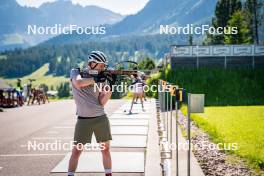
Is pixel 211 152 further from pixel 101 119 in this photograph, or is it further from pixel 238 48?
pixel 238 48

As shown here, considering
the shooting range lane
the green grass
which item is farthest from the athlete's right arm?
the green grass

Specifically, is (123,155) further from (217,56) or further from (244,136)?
(217,56)

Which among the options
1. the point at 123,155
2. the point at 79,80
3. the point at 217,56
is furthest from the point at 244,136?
the point at 217,56

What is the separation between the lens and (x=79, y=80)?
254 inches

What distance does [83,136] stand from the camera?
675cm

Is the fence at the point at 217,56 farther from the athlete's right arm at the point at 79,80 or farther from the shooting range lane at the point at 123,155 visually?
the athlete's right arm at the point at 79,80

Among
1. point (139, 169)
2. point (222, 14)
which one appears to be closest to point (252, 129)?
point (139, 169)

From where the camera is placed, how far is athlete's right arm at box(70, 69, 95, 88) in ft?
21.0

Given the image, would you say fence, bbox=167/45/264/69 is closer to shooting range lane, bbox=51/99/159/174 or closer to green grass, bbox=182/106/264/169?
green grass, bbox=182/106/264/169

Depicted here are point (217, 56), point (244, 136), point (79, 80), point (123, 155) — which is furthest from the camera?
point (217, 56)

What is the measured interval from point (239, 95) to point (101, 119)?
32.1 meters

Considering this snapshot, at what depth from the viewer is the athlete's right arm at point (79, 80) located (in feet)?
21.0

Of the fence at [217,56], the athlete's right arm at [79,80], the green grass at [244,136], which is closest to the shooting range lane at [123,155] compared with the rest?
the green grass at [244,136]

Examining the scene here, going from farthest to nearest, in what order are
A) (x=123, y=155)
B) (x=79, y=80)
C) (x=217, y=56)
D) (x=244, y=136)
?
(x=217, y=56), (x=244, y=136), (x=123, y=155), (x=79, y=80)
